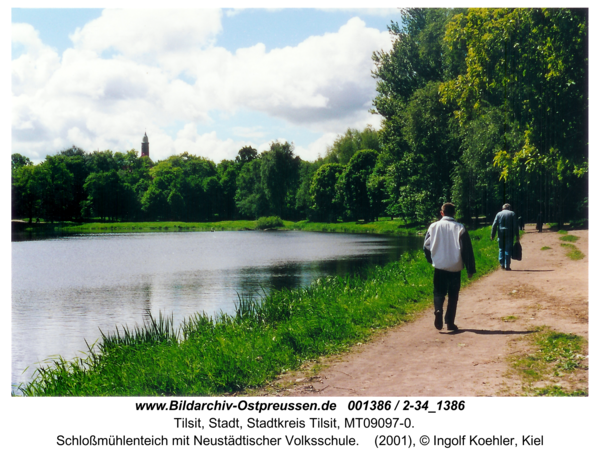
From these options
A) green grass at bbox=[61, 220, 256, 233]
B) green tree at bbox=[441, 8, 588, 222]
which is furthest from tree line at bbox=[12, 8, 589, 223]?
green grass at bbox=[61, 220, 256, 233]

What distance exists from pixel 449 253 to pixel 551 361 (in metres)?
2.26

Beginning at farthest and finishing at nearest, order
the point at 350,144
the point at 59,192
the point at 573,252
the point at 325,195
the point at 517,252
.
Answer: the point at 350,144 < the point at 325,195 < the point at 59,192 < the point at 573,252 < the point at 517,252

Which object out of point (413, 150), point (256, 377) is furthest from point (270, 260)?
point (256, 377)

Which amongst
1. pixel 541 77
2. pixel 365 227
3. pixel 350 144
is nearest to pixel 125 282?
pixel 541 77

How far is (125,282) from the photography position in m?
22.7

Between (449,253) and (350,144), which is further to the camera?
(350,144)

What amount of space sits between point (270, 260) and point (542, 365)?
2561cm

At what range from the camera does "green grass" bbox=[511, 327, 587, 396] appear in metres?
5.31

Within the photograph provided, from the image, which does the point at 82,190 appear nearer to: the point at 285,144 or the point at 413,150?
the point at 413,150

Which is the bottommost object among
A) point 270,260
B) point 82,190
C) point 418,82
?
point 270,260

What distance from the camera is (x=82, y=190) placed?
2683 cm

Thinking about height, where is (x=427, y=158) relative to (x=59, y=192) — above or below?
above

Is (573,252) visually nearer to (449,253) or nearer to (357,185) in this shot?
(449,253)
